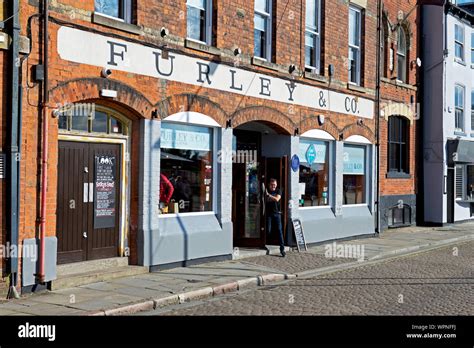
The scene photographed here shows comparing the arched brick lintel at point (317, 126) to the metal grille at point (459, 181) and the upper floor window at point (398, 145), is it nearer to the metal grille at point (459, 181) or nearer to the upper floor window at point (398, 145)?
the upper floor window at point (398, 145)

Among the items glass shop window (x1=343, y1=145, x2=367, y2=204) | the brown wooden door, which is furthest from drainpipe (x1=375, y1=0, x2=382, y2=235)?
the brown wooden door

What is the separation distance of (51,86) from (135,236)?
134 inches

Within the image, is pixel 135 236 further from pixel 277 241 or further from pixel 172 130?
pixel 277 241

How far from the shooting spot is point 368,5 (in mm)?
19938

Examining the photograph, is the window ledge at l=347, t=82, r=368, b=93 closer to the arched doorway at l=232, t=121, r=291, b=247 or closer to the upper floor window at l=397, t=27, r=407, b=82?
the arched doorway at l=232, t=121, r=291, b=247

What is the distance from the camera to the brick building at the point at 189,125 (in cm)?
1053

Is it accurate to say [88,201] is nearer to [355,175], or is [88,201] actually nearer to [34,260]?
[34,260]

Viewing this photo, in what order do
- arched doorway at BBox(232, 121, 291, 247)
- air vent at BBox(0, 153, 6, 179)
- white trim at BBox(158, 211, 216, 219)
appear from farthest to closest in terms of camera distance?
arched doorway at BBox(232, 121, 291, 247)
white trim at BBox(158, 211, 216, 219)
air vent at BBox(0, 153, 6, 179)

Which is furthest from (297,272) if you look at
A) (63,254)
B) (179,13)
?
(179,13)

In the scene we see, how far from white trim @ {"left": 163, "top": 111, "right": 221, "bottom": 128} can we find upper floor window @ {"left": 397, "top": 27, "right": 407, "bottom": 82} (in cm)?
1148

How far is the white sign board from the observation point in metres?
11.0

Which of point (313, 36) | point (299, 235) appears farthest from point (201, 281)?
point (313, 36)

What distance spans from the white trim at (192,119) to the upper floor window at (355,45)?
7.16 m

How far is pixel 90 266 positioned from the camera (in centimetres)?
1142
